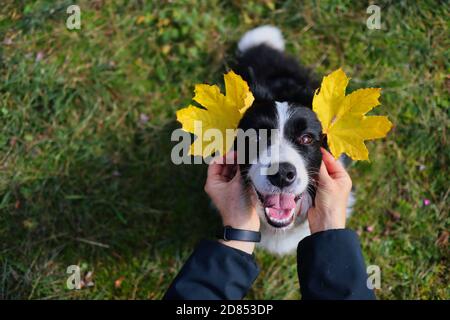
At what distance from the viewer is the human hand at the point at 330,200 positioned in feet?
6.90

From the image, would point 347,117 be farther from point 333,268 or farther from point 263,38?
point 263,38

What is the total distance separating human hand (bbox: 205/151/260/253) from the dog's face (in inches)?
2.8

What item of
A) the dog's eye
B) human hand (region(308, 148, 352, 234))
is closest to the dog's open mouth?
human hand (region(308, 148, 352, 234))

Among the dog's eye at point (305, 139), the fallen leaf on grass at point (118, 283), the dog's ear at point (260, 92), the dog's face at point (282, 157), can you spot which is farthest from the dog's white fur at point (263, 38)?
the fallen leaf on grass at point (118, 283)

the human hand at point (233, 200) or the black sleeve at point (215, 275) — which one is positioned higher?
the human hand at point (233, 200)

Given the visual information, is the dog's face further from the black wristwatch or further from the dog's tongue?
the black wristwatch

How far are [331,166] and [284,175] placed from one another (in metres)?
0.31

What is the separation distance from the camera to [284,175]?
2.08 metres

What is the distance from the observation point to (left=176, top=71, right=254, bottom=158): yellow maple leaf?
1.95 meters

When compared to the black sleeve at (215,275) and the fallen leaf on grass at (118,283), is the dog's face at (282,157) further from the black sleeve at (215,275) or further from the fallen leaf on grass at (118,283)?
the fallen leaf on grass at (118,283)

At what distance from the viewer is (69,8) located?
138 inches

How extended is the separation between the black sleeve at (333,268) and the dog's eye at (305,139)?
1.65ft
